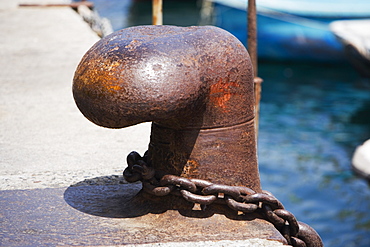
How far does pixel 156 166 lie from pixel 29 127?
5.42 ft

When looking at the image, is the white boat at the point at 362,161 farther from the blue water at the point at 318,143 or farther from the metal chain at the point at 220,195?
the metal chain at the point at 220,195

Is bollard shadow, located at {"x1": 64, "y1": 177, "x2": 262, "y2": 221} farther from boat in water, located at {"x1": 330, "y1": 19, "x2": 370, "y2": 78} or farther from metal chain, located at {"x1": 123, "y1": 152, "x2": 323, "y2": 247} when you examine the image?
boat in water, located at {"x1": 330, "y1": 19, "x2": 370, "y2": 78}

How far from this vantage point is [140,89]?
5.95ft

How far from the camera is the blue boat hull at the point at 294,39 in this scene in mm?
17359

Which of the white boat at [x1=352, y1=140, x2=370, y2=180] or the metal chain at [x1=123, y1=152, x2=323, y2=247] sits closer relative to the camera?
the metal chain at [x1=123, y1=152, x2=323, y2=247]

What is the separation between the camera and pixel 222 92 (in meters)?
1.97

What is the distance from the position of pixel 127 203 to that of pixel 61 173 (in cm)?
62

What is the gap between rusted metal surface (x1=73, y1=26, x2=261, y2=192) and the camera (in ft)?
6.01

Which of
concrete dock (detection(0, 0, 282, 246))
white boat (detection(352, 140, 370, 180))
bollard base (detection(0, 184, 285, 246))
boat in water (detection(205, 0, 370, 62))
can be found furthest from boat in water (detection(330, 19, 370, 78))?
bollard base (detection(0, 184, 285, 246))

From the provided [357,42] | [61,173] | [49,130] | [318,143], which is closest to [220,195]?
[61,173]

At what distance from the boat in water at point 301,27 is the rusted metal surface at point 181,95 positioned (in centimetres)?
1581

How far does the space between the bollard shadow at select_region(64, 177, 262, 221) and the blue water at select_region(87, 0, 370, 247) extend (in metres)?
5.49

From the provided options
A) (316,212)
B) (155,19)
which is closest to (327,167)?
(316,212)

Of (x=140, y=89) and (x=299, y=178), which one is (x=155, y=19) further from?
(x=299, y=178)
